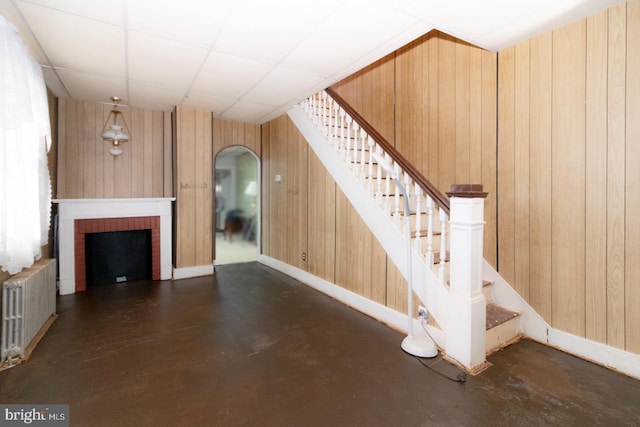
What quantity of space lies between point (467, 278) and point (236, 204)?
826cm

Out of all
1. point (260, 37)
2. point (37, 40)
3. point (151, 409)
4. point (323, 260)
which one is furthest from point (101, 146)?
point (151, 409)

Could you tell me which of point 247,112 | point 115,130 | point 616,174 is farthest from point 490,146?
point 115,130

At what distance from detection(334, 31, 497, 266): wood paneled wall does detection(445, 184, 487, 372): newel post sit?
87 cm

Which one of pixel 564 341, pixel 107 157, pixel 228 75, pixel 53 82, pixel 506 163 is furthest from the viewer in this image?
pixel 107 157

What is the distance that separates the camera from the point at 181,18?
233cm

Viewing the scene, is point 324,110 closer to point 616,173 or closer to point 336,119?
point 336,119

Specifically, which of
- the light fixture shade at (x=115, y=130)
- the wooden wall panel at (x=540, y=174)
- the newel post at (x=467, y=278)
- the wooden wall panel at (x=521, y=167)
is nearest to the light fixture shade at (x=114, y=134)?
the light fixture shade at (x=115, y=130)

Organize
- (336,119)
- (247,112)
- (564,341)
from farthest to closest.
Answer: (247,112)
(336,119)
(564,341)

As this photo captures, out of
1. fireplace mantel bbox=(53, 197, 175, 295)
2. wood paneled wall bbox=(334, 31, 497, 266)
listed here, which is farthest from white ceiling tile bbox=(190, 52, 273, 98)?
fireplace mantel bbox=(53, 197, 175, 295)

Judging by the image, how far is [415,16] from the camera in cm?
229

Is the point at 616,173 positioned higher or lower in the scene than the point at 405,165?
lower

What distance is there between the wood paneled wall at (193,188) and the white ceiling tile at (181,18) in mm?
2312

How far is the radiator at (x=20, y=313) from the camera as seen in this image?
2336mm

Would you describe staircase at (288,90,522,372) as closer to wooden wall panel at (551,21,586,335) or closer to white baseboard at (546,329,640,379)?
white baseboard at (546,329,640,379)
